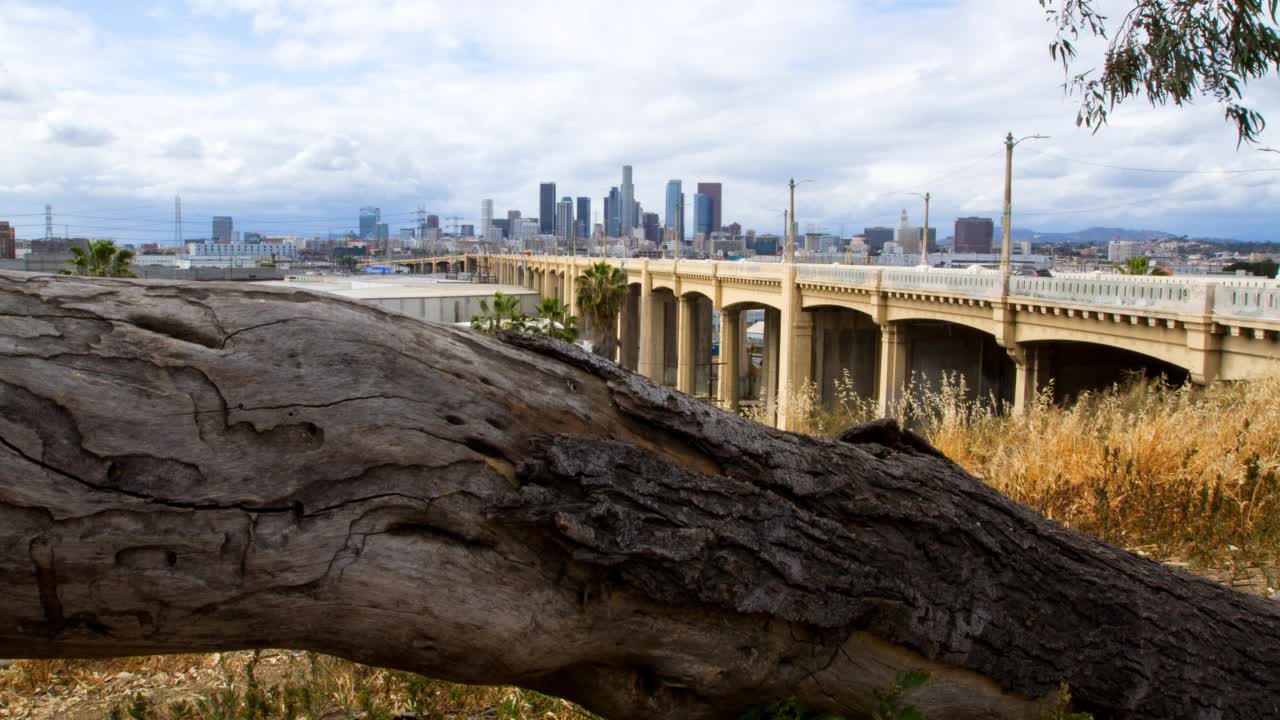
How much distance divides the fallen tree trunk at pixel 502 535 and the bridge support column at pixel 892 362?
1428 inches

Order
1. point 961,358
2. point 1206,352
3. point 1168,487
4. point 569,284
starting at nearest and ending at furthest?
point 1168,487 < point 1206,352 < point 961,358 < point 569,284

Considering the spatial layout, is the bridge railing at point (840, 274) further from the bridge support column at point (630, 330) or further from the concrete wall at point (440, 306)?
the bridge support column at point (630, 330)

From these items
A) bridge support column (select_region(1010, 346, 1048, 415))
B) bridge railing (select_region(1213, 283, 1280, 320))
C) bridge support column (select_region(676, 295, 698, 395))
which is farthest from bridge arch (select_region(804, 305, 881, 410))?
bridge railing (select_region(1213, 283, 1280, 320))

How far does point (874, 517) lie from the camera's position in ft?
11.3

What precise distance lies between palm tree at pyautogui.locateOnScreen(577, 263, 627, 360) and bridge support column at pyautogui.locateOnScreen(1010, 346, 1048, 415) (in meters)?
27.9

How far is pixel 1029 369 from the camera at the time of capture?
103ft

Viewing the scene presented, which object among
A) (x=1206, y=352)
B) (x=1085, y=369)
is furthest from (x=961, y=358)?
(x=1206, y=352)

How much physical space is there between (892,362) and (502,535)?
39459mm

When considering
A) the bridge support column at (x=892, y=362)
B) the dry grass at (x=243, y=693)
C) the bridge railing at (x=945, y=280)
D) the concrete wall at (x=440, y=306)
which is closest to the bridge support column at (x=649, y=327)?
the concrete wall at (x=440, y=306)

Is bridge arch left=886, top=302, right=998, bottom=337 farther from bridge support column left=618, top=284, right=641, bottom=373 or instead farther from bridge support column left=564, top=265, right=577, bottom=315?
bridge support column left=564, top=265, right=577, bottom=315

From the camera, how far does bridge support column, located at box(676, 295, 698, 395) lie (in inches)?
2479

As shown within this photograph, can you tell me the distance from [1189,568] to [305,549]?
6.10 meters

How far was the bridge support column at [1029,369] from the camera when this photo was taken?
101ft

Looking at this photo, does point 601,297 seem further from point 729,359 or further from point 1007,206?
point 1007,206
